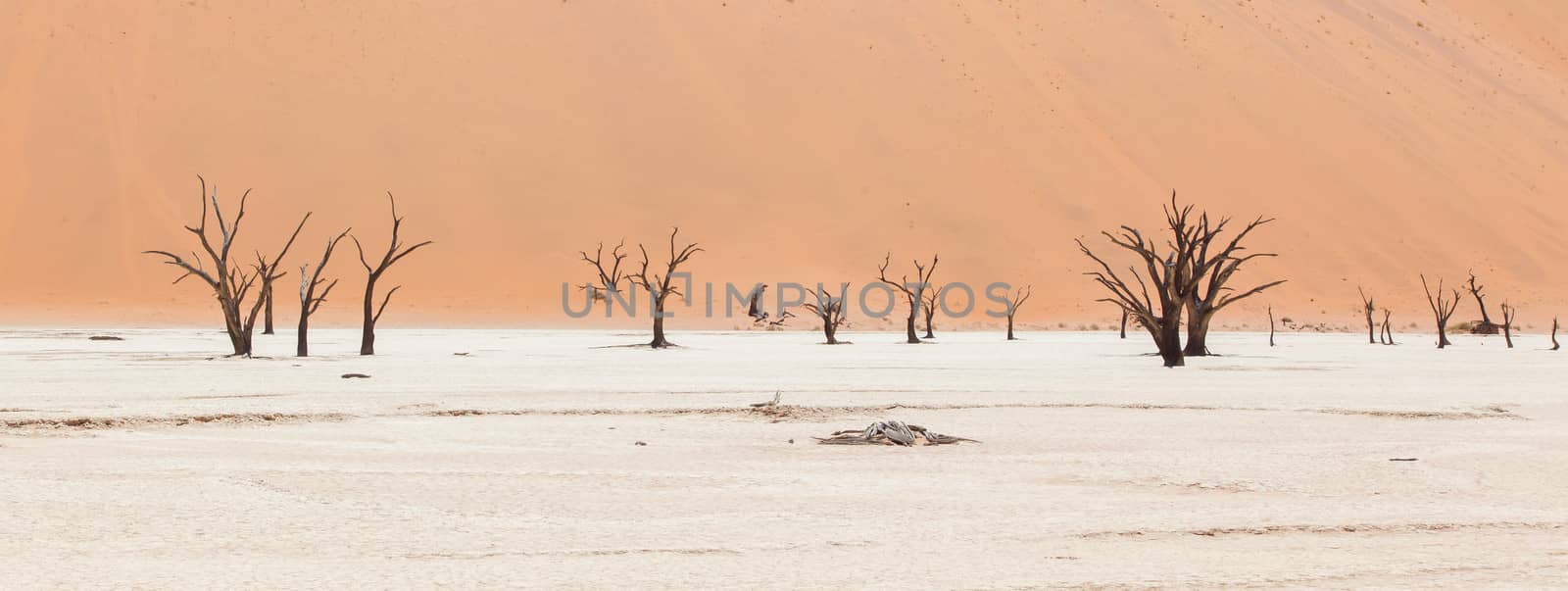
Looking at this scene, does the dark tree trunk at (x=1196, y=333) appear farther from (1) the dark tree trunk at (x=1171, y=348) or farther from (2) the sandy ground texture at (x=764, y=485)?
(2) the sandy ground texture at (x=764, y=485)

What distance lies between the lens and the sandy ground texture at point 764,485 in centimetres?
526

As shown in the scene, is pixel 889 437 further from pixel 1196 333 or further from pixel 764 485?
pixel 1196 333

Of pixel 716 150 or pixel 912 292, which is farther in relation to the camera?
pixel 716 150

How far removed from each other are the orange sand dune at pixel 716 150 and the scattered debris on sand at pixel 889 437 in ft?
119

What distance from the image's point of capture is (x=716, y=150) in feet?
173

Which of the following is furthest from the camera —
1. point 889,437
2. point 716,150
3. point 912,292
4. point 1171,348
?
point 716,150

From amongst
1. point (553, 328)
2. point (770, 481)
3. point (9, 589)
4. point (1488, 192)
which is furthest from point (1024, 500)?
point (1488, 192)

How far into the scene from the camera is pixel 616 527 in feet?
20.2

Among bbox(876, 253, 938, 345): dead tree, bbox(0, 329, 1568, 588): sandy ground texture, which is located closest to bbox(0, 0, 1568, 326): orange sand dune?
bbox(876, 253, 938, 345): dead tree

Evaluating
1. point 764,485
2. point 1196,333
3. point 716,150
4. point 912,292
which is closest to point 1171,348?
point 1196,333

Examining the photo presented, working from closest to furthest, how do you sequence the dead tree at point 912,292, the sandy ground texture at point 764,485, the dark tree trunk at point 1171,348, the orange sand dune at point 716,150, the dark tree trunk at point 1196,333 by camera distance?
1. the sandy ground texture at point 764,485
2. the dark tree trunk at point 1171,348
3. the dark tree trunk at point 1196,333
4. the dead tree at point 912,292
5. the orange sand dune at point 716,150

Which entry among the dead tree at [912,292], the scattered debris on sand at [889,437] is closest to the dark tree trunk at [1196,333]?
the dead tree at [912,292]

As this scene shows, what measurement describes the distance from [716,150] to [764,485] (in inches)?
1801

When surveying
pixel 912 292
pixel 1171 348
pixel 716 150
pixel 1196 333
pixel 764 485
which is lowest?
pixel 764 485
